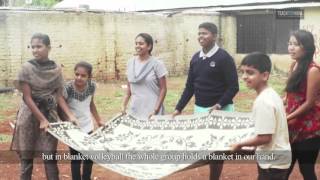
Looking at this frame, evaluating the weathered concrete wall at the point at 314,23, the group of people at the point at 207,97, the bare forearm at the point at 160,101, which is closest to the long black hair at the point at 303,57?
the group of people at the point at 207,97

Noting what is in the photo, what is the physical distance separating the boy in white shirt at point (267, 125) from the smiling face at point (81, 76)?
1.65 meters

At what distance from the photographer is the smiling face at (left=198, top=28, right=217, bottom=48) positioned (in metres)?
4.17

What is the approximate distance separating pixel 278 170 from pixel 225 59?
4.79 feet

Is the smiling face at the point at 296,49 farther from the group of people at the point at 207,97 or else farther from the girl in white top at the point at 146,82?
the girl in white top at the point at 146,82

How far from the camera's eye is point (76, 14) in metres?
13.3

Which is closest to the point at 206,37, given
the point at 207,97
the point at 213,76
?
the point at 213,76

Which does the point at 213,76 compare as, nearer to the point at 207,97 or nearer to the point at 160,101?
the point at 207,97

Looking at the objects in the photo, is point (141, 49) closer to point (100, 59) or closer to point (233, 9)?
point (100, 59)

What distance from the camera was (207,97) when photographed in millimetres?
4312

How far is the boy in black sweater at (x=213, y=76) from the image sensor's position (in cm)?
420

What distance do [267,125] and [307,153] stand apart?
0.78 meters

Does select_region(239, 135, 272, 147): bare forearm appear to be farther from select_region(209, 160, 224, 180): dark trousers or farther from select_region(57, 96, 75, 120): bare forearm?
select_region(57, 96, 75, 120): bare forearm

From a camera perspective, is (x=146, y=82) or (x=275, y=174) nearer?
(x=275, y=174)

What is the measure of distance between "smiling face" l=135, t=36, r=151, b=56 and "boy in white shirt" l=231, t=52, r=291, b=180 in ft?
5.20
